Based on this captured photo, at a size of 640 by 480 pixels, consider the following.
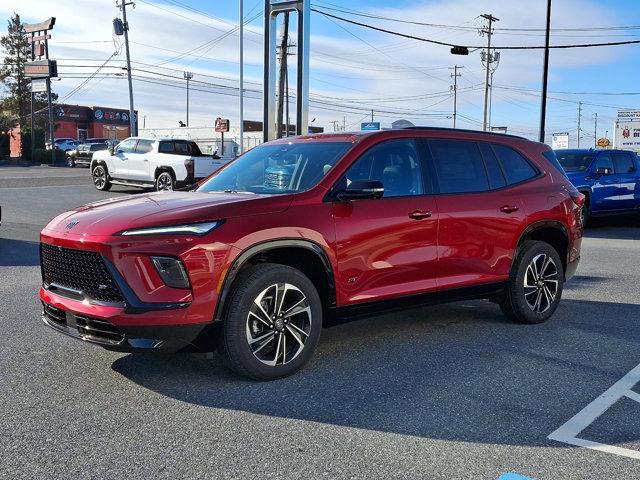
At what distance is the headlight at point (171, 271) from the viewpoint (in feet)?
13.5

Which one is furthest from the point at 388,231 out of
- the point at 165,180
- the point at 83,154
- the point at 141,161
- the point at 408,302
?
the point at 83,154

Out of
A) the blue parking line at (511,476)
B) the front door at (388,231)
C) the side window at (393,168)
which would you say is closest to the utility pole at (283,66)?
the side window at (393,168)

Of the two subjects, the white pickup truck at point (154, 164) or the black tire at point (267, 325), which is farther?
the white pickup truck at point (154, 164)

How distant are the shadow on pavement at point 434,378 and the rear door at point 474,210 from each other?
632 millimetres

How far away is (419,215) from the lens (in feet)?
17.5

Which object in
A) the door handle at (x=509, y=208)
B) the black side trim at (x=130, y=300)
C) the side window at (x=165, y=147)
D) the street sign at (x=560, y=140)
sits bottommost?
the black side trim at (x=130, y=300)

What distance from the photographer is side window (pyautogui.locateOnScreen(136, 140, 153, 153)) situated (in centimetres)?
2206

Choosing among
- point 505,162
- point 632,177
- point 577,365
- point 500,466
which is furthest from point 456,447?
point 632,177

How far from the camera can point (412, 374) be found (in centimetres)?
481

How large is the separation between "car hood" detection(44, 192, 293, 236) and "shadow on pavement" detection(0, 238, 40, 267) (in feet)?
18.0

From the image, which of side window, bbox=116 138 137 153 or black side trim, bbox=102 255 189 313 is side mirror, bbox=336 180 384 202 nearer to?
black side trim, bbox=102 255 189 313

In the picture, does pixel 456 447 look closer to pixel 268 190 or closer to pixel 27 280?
pixel 268 190

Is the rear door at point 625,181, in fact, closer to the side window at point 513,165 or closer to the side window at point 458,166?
the side window at point 513,165

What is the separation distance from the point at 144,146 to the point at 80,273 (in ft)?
61.5
